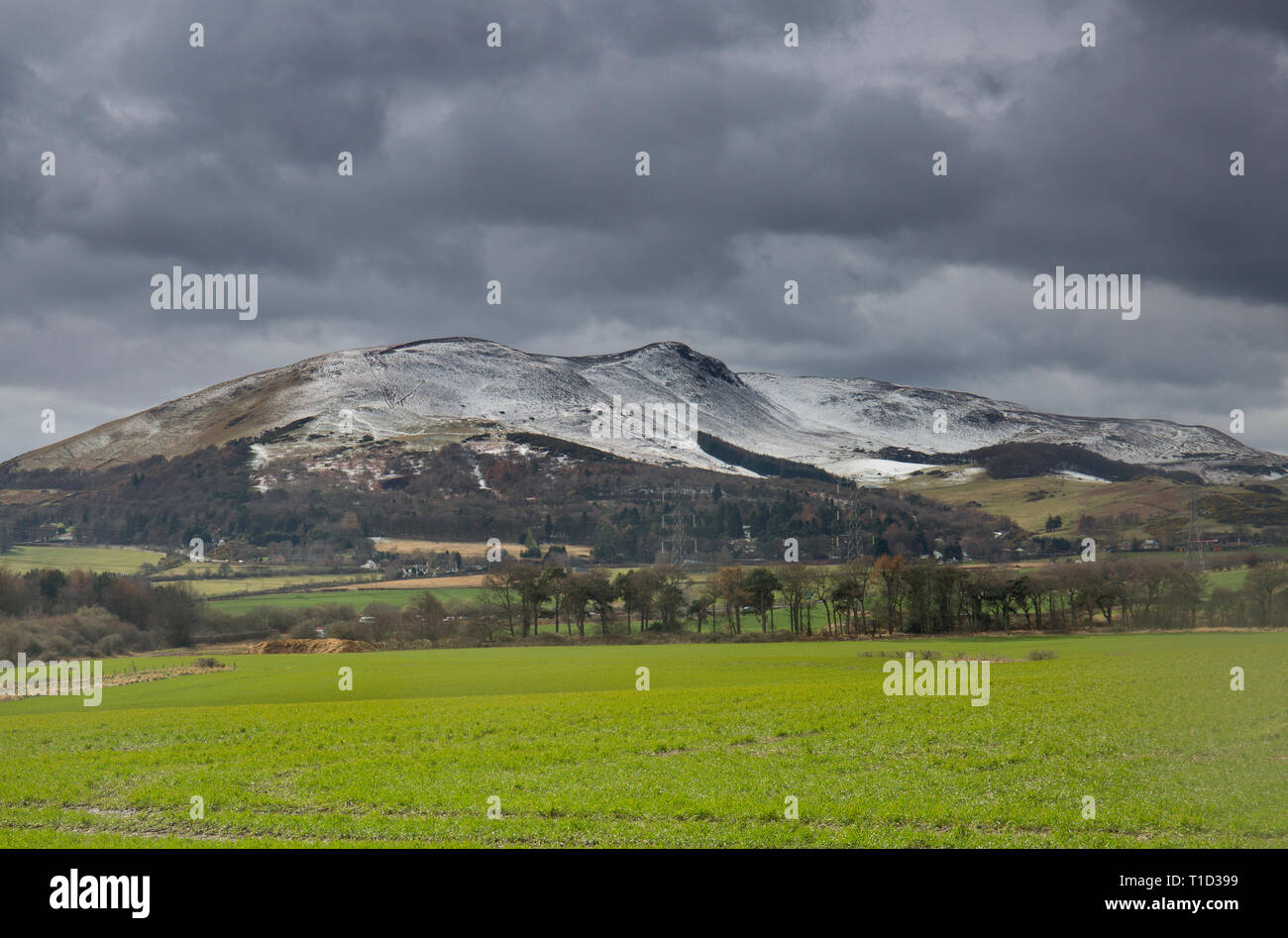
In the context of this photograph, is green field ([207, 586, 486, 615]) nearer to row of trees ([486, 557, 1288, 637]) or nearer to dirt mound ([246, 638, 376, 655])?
dirt mound ([246, 638, 376, 655])

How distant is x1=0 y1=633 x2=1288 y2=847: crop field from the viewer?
21.8 meters

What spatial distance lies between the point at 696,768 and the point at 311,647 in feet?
357

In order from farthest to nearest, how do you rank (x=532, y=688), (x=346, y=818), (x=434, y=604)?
(x=434, y=604) → (x=532, y=688) → (x=346, y=818)

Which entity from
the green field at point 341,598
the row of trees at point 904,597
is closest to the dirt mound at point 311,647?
the row of trees at point 904,597

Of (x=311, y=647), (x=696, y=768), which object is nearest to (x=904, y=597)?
(x=311, y=647)

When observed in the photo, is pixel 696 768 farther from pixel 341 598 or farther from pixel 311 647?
pixel 341 598

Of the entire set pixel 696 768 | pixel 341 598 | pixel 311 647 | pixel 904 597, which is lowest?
pixel 311 647

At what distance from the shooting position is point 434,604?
14075cm

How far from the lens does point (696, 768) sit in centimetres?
2853

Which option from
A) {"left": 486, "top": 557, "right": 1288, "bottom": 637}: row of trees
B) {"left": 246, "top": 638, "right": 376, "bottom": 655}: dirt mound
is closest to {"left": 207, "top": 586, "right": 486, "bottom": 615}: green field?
{"left": 246, "top": 638, "right": 376, "bottom": 655}: dirt mound
